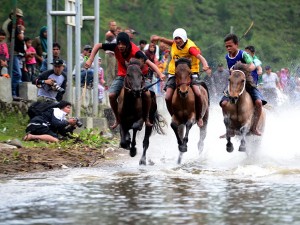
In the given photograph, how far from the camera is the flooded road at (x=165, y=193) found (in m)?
9.73

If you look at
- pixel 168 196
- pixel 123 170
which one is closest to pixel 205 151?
pixel 123 170

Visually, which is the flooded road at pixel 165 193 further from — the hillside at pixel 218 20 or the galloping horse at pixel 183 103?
the hillside at pixel 218 20

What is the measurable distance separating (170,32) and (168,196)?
38.4m

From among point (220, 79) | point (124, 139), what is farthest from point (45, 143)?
point (220, 79)

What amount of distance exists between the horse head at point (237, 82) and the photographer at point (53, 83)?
4870mm

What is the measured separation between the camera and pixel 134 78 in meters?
15.5

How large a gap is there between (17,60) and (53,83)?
5.27ft

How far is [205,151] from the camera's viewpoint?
1894 centimetres

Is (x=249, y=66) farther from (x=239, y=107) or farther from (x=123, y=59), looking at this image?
(x=123, y=59)

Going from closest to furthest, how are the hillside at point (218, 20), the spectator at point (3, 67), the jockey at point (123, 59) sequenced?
the jockey at point (123, 59) → the spectator at point (3, 67) → the hillside at point (218, 20)

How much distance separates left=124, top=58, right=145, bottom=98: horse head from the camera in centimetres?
1555

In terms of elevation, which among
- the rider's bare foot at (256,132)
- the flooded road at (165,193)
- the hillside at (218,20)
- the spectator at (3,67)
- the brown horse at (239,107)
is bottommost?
the flooded road at (165,193)

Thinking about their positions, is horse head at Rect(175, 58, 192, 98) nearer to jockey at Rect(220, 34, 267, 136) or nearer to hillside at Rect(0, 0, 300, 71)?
jockey at Rect(220, 34, 267, 136)

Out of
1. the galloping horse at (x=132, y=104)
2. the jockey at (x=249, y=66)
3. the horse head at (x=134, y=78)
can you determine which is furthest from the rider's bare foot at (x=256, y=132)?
the horse head at (x=134, y=78)
